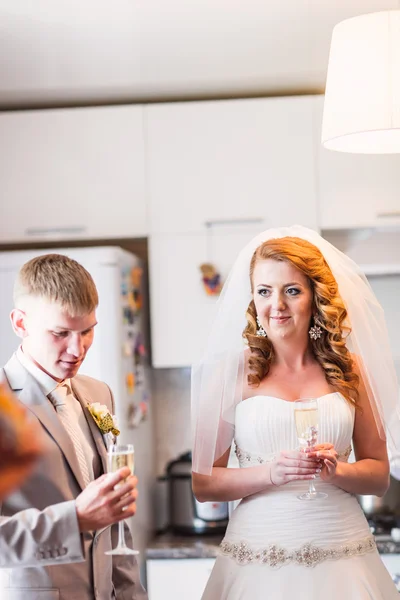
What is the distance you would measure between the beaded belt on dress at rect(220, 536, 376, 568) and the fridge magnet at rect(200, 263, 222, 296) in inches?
57.7

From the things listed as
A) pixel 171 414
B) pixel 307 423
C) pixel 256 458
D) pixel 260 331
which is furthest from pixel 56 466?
pixel 171 414

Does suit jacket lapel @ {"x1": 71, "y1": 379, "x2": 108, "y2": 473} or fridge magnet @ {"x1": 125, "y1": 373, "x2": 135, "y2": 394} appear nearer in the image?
suit jacket lapel @ {"x1": 71, "y1": 379, "x2": 108, "y2": 473}

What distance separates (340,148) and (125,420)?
63.1 inches

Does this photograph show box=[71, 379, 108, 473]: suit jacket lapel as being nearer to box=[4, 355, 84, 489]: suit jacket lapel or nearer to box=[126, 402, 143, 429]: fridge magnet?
box=[4, 355, 84, 489]: suit jacket lapel

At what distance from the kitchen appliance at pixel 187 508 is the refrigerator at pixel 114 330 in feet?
0.53

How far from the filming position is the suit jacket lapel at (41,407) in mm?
1763

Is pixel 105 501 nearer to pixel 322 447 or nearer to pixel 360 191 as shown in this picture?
pixel 322 447

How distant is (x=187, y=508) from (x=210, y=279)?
1.01 meters

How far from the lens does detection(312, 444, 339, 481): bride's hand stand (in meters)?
2.15

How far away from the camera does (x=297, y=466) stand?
2164mm

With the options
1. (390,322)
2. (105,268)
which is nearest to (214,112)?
(105,268)

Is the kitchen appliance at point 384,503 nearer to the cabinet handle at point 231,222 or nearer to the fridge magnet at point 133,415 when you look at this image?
the fridge magnet at point 133,415

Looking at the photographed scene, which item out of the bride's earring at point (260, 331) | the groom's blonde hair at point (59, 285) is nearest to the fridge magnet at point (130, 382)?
the bride's earring at point (260, 331)

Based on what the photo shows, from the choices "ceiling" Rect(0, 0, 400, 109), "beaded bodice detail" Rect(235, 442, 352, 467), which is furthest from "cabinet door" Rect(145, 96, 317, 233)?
"beaded bodice detail" Rect(235, 442, 352, 467)
